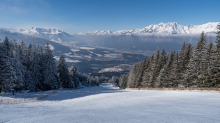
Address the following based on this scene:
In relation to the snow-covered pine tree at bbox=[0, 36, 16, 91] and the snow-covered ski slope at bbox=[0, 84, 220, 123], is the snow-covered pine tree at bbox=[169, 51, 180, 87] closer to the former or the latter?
the snow-covered ski slope at bbox=[0, 84, 220, 123]

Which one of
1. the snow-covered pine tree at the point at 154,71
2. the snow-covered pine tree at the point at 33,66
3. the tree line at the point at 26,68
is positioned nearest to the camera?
the tree line at the point at 26,68

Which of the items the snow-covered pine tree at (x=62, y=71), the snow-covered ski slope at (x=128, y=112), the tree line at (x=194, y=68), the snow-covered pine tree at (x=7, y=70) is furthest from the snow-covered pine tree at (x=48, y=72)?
the tree line at (x=194, y=68)

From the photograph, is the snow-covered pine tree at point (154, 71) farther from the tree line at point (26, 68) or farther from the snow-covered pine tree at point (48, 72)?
the snow-covered pine tree at point (48, 72)

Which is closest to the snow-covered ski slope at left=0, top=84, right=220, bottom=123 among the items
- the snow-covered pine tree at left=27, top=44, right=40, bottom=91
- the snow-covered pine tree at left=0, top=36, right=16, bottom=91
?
the snow-covered pine tree at left=0, top=36, right=16, bottom=91

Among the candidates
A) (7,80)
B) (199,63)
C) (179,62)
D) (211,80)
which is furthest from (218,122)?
(7,80)

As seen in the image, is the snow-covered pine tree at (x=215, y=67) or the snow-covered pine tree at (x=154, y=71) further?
the snow-covered pine tree at (x=154, y=71)

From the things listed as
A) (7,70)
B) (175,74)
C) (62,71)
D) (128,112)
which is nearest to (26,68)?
(7,70)

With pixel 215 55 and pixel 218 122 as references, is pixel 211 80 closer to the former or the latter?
pixel 215 55

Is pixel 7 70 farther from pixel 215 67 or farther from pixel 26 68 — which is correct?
pixel 215 67

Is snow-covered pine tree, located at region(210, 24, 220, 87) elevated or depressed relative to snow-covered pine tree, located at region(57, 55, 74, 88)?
elevated

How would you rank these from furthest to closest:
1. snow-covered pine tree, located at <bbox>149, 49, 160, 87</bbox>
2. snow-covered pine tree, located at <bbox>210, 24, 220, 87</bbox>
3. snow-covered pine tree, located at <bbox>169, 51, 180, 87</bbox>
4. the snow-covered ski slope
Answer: snow-covered pine tree, located at <bbox>149, 49, 160, 87</bbox> < snow-covered pine tree, located at <bbox>169, 51, 180, 87</bbox> < snow-covered pine tree, located at <bbox>210, 24, 220, 87</bbox> < the snow-covered ski slope

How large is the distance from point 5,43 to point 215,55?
145 feet

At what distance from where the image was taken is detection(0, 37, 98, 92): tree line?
25.0 m

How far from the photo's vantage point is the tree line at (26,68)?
82.1ft
